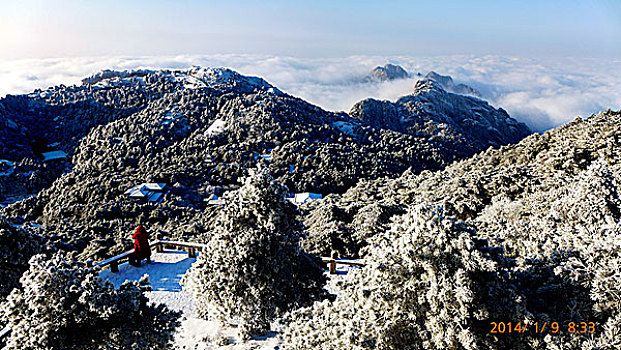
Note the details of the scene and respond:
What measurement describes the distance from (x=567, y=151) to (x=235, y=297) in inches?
666

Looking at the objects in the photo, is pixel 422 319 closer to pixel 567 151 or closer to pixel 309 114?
pixel 567 151

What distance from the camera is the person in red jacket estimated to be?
11.2 meters

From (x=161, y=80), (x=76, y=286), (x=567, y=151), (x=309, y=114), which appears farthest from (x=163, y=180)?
(x=161, y=80)

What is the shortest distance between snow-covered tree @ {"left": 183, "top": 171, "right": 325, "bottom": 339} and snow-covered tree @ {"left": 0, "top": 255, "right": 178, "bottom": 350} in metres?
2.10

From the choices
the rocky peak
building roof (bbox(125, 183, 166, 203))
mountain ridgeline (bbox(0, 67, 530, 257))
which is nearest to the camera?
mountain ridgeline (bbox(0, 67, 530, 257))

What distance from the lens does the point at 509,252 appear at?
287 inches

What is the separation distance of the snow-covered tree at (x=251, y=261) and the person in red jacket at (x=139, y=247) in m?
4.50

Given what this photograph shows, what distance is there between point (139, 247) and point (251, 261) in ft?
18.7

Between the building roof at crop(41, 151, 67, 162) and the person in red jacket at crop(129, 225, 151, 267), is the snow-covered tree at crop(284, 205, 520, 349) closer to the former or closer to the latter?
the person in red jacket at crop(129, 225, 151, 267)

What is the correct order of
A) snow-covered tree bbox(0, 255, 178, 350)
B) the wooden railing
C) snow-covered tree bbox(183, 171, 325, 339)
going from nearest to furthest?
snow-covered tree bbox(0, 255, 178, 350), snow-covered tree bbox(183, 171, 325, 339), the wooden railing

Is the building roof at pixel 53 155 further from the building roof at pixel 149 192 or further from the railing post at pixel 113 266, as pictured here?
the railing post at pixel 113 266

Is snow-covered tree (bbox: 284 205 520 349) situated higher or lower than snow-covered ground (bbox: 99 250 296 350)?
higher
